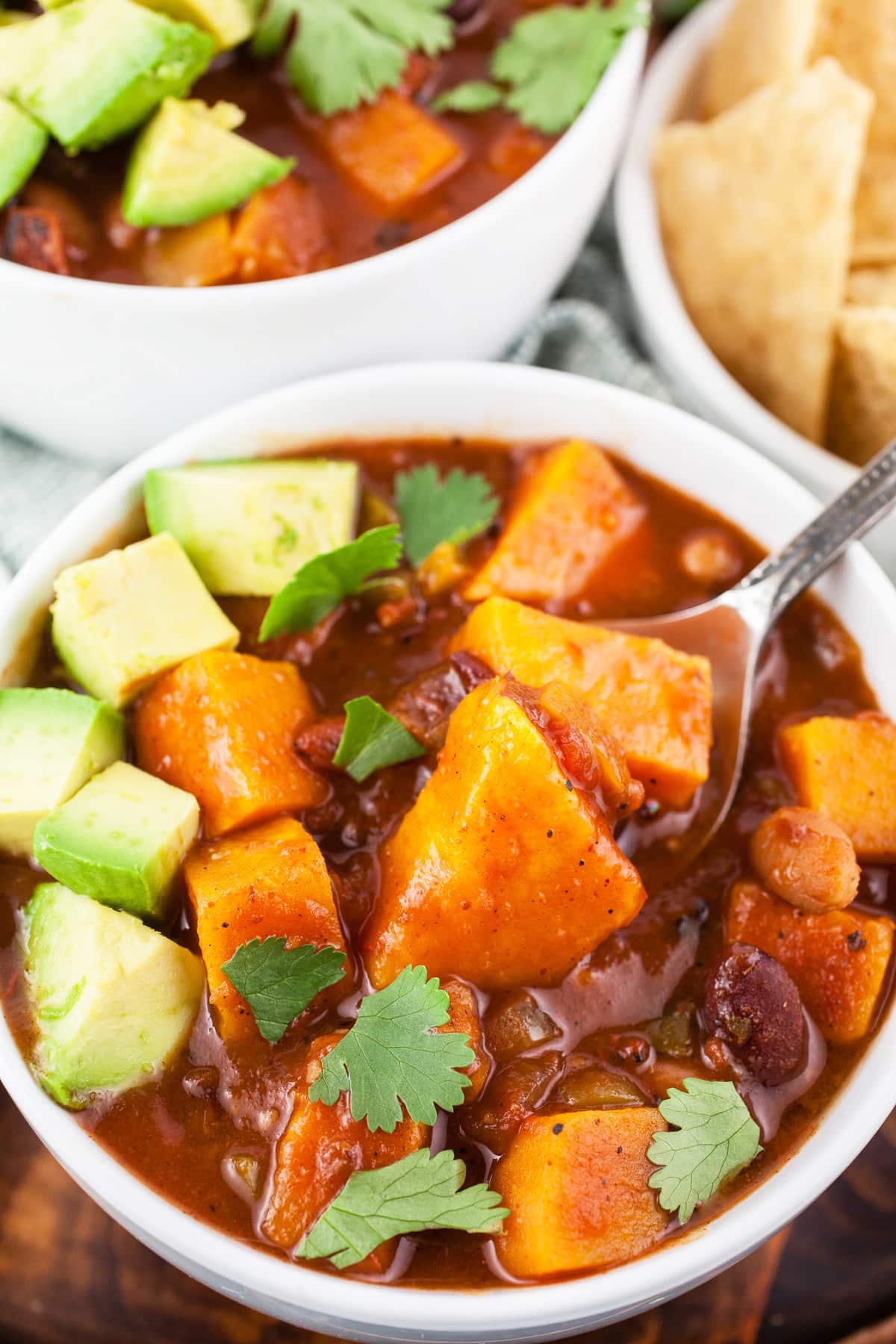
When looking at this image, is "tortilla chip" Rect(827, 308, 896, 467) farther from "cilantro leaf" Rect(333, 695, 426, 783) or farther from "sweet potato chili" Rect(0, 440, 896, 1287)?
"cilantro leaf" Rect(333, 695, 426, 783)

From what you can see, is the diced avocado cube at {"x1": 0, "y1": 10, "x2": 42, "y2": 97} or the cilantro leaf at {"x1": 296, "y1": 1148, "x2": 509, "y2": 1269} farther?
the diced avocado cube at {"x1": 0, "y1": 10, "x2": 42, "y2": 97}

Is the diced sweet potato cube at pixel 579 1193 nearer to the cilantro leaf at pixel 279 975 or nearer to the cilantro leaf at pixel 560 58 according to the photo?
the cilantro leaf at pixel 279 975

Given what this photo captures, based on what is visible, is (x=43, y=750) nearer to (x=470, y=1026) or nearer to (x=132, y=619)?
(x=132, y=619)

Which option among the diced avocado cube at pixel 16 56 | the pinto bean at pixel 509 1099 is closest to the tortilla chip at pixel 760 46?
the diced avocado cube at pixel 16 56

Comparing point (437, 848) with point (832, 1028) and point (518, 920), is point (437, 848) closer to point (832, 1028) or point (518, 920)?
point (518, 920)

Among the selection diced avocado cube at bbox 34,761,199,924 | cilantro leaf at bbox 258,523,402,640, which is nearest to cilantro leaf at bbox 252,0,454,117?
cilantro leaf at bbox 258,523,402,640
